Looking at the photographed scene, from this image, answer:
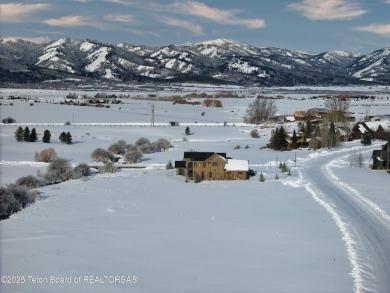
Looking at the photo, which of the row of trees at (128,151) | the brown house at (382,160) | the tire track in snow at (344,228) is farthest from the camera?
the row of trees at (128,151)

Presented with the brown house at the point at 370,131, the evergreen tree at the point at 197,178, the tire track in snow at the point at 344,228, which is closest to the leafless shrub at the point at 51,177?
the evergreen tree at the point at 197,178

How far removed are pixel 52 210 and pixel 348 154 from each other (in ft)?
134

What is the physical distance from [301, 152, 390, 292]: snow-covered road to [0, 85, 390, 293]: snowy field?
7 centimetres

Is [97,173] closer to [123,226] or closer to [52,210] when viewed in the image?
[52,210]

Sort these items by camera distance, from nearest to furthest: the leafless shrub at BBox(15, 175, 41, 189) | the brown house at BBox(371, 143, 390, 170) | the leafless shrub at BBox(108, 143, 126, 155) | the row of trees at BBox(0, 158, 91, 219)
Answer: the row of trees at BBox(0, 158, 91, 219) < the leafless shrub at BBox(15, 175, 41, 189) < the brown house at BBox(371, 143, 390, 170) < the leafless shrub at BBox(108, 143, 126, 155)

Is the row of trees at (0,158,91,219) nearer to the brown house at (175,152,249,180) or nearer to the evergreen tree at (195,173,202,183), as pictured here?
the brown house at (175,152,249,180)

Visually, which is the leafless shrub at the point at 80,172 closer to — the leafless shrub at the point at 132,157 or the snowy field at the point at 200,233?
the snowy field at the point at 200,233

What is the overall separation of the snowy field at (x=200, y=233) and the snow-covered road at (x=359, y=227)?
0.07 meters

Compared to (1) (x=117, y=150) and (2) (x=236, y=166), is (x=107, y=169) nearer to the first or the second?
(2) (x=236, y=166)

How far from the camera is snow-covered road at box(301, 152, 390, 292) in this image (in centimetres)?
1848

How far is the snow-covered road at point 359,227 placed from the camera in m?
18.5

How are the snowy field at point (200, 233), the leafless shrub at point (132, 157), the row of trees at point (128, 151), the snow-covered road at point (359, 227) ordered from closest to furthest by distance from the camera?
→ the snowy field at point (200, 233), the snow-covered road at point (359, 227), the leafless shrub at point (132, 157), the row of trees at point (128, 151)

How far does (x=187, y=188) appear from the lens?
3762 centimetres

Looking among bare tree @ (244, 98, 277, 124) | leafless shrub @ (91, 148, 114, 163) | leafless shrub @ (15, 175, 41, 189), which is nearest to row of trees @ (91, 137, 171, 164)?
leafless shrub @ (91, 148, 114, 163)
